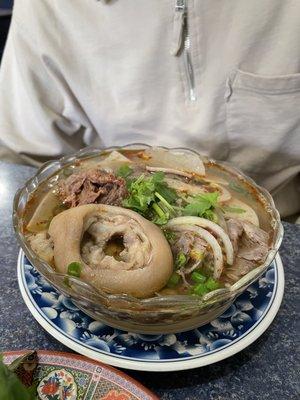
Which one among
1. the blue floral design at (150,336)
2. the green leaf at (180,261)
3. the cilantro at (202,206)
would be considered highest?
the cilantro at (202,206)

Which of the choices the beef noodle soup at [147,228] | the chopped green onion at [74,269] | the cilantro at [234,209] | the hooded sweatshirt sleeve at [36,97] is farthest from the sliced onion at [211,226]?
the hooded sweatshirt sleeve at [36,97]

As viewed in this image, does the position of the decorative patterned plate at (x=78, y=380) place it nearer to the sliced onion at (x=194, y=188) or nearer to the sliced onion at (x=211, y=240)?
the sliced onion at (x=211, y=240)

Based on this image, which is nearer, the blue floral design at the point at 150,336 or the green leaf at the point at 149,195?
the blue floral design at the point at 150,336

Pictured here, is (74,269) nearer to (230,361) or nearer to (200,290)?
(200,290)

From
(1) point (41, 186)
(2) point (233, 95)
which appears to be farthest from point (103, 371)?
(2) point (233, 95)

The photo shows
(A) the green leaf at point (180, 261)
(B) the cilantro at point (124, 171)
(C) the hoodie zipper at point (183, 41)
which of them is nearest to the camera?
(A) the green leaf at point (180, 261)

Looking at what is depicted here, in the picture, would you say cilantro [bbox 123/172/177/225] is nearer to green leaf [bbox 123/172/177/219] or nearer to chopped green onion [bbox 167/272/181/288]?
green leaf [bbox 123/172/177/219]

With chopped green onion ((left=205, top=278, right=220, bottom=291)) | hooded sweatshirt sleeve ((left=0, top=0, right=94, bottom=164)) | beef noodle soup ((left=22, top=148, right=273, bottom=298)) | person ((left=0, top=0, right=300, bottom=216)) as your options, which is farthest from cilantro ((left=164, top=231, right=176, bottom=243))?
hooded sweatshirt sleeve ((left=0, top=0, right=94, bottom=164))
